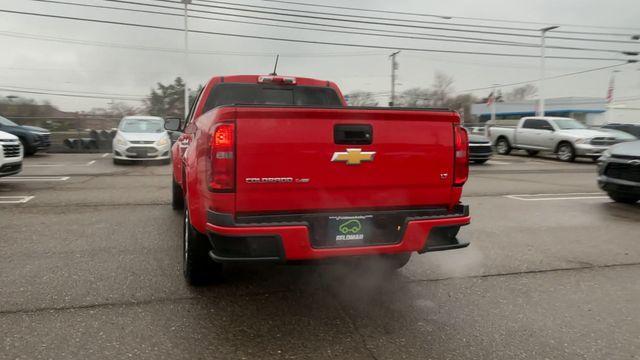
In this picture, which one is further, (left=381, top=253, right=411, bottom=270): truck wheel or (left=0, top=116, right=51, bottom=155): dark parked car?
(left=0, top=116, right=51, bottom=155): dark parked car

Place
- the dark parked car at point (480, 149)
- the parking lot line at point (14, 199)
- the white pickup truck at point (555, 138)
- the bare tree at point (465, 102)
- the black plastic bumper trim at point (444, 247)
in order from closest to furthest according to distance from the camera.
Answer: the black plastic bumper trim at point (444, 247) → the parking lot line at point (14, 199) → the dark parked car at point (480, 149) → the white pickup truck at point (555, 138) → the bare tree at point (465, 102)

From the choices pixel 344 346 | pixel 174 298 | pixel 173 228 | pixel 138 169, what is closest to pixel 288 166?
pixel 344 346

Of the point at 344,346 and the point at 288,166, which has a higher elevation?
the point at 288,166

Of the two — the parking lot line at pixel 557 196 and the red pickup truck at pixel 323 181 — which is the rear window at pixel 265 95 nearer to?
the red pickup truck at pixel 323 181

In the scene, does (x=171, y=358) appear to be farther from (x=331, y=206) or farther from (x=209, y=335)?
(x=331, y=206)

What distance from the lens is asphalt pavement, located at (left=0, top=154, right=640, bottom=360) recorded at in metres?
2.92

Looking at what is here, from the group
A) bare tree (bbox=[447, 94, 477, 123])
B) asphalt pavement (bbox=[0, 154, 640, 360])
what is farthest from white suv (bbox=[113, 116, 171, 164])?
bare tree (bbox=[447, 94, 477, 123])

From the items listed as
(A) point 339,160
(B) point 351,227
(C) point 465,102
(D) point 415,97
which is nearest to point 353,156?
(A) point 339,160

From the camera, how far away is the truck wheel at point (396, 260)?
434 centimetres

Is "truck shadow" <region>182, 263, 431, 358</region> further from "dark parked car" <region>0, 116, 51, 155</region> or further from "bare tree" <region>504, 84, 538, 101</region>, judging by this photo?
"bare tree" <region>504, 84, 538, 101</region>

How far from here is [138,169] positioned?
46.3 feet

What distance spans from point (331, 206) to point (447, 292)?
1.44 m

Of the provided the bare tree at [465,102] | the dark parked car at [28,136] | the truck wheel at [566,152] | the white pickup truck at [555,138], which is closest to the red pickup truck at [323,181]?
the white pickup truck at [555,138]

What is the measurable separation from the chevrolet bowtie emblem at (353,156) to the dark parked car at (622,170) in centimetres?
640
